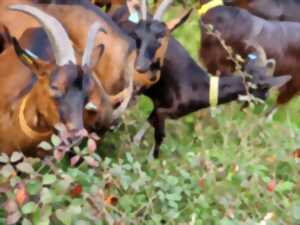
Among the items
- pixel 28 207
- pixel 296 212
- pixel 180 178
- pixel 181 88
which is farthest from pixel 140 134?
pixel 28 207

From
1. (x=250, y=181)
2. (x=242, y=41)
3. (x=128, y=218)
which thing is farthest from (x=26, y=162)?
(x=242, y=41)

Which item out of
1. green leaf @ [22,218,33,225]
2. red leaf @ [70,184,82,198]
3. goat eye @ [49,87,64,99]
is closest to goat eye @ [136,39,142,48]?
goat eye @ [49,87,64,99]

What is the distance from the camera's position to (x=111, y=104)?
16.0 feet

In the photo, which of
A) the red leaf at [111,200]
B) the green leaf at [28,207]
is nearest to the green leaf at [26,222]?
the green leaf at [28,207]

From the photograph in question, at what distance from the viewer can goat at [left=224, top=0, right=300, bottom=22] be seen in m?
7.15

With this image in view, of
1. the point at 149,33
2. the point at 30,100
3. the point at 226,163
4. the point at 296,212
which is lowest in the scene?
the point at 226,163

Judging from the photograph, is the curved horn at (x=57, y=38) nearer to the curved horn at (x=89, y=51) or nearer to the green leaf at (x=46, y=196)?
the curved horn at (x=89, y=51)

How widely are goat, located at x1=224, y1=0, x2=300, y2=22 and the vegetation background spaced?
668mm

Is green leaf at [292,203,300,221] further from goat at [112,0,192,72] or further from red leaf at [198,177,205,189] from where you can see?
goat at [112,0,192,72]

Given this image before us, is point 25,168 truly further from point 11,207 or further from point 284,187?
point 284,187

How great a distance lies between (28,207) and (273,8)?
12.3 feet

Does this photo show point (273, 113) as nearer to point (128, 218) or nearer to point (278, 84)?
point (278, 84)

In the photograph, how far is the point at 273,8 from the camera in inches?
283

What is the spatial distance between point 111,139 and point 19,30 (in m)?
0.80
